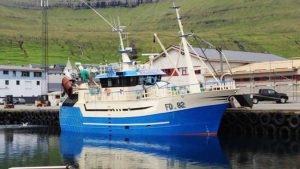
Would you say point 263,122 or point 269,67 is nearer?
point 263,122

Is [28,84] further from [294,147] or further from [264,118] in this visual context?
[294,147]

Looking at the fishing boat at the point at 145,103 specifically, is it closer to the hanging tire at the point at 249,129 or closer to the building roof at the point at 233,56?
the hanging tire at the point at 249,129

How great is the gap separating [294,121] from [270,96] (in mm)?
17847

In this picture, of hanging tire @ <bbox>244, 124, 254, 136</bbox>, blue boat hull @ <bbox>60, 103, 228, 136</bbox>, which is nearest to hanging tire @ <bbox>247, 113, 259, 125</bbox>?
hanging tire @ <bbox>244, 124, 254, 136</bbox>

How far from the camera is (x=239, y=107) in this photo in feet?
179

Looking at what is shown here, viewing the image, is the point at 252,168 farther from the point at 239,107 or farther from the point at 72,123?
the point at 72,123

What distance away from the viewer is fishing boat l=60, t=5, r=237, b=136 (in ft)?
159

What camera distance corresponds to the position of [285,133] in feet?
160

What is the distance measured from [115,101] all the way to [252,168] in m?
21.9

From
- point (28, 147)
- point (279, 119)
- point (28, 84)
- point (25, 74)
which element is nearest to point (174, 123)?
point (279, 119)

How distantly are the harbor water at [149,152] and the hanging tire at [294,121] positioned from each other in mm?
2018

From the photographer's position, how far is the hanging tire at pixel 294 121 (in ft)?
154

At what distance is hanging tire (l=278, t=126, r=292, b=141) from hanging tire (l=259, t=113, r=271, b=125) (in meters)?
1.42

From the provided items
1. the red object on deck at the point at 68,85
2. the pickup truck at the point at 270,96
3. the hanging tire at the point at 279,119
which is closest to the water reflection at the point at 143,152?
the hanging tire at the point at 279,119
